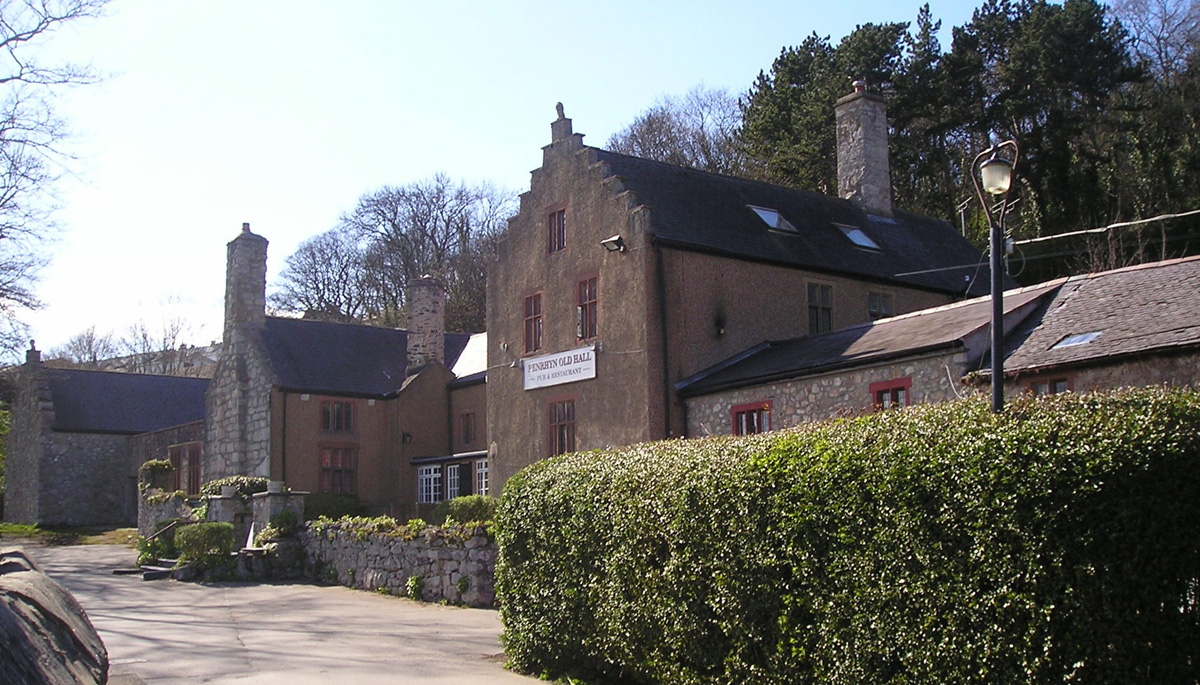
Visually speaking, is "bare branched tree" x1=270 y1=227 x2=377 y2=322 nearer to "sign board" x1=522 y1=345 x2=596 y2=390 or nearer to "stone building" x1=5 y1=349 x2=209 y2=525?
"stone building" x1=5 y1=349 x2=209 y2=525

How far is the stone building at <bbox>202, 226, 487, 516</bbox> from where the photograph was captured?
35156 millimetres

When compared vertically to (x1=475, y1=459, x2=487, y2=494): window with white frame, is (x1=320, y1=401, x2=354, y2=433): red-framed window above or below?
above

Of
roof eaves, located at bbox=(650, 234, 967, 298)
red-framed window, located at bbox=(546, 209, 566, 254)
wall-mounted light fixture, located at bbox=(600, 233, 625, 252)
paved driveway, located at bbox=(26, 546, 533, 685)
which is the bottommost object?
paved driveway, located at bbox=(26, 546, 533, 685)

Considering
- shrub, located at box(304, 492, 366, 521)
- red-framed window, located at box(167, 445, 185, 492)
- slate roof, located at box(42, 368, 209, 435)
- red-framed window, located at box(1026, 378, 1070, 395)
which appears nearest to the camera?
red-framed window, located at box(1026, 378, 1070, 395)

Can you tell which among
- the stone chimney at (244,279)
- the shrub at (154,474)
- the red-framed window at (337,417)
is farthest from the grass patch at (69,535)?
the stone chimney at (244,279)

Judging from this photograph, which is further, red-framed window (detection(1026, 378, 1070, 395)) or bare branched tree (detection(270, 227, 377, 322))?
bare branched tree (detection(270, 227, 377, 322))

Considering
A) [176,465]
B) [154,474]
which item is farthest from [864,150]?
[176,465]

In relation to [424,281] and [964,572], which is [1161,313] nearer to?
[964,572]

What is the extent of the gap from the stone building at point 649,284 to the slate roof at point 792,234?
51mm

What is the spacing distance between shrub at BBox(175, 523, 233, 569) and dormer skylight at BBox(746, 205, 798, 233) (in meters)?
14.7

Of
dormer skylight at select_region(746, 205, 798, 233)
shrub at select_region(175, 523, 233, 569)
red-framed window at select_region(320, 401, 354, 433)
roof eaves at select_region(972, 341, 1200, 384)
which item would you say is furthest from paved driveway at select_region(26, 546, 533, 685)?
dormer skylight at select_region(746, 205, 798, 233)

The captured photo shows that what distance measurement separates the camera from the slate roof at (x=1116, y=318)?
15.9 metres

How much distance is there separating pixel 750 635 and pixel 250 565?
18.8 m

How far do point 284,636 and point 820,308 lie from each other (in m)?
15.2
